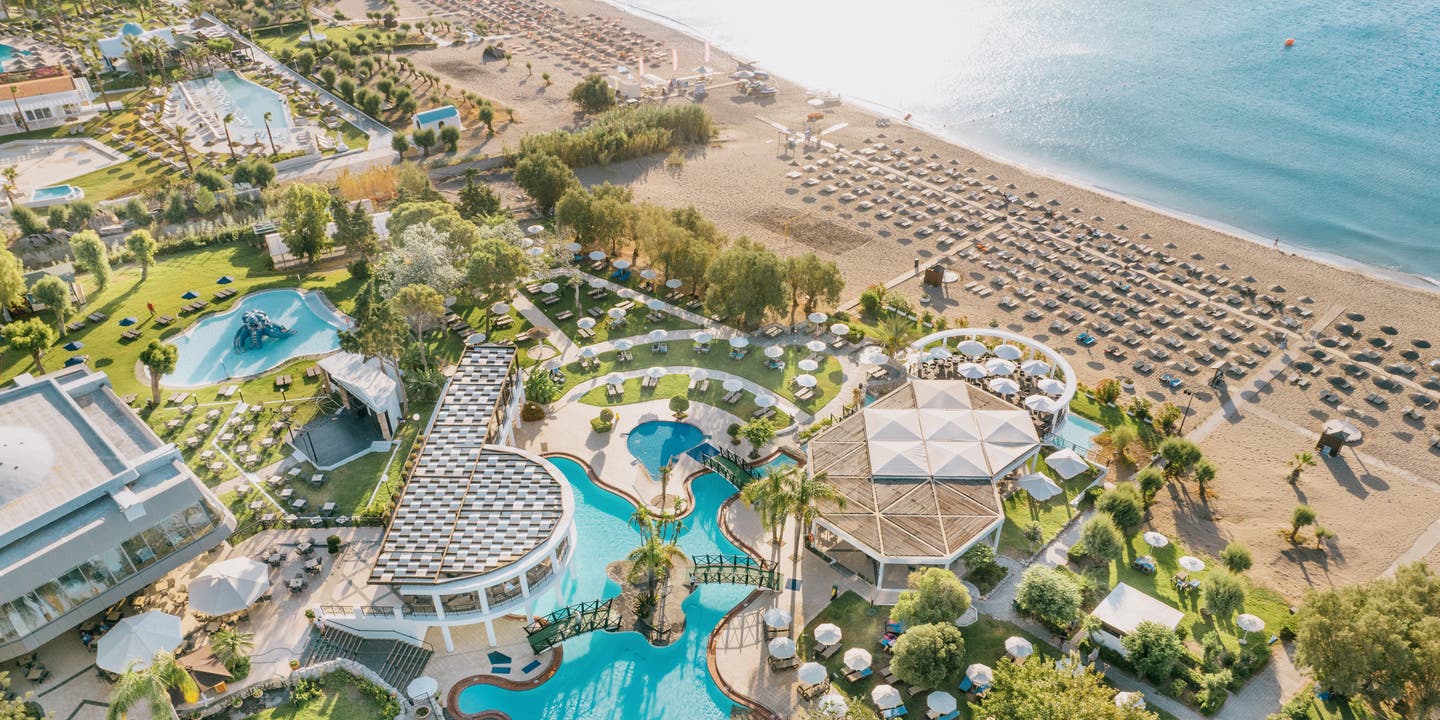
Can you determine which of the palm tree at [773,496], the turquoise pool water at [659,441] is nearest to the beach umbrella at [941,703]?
the palm tree at [773,496]

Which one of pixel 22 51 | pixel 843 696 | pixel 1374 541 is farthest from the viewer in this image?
pixel 22 51

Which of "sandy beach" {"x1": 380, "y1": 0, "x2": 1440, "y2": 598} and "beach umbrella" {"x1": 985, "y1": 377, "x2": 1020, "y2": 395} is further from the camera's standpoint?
"beach umbrella" {"x1": 985, "y1": 377, "x2": 1020, "y2": 395}

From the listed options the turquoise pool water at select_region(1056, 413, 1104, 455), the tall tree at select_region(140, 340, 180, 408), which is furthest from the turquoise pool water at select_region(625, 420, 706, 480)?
the tall tree at select_region(140, 340, 180, 408)

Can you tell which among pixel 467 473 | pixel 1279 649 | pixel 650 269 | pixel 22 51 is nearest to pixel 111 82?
pixel 22 51

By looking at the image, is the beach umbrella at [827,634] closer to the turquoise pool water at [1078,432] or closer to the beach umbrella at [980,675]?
the beach umbrella at [980,675]

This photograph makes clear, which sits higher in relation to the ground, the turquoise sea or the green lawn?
the turquoise sea

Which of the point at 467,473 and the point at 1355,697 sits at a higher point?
the point at 467,473

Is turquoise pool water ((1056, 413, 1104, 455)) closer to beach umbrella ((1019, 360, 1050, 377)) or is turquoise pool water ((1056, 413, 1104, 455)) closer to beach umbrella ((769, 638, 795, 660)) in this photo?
beach umbrella ((1019, 360, 1050, 377))

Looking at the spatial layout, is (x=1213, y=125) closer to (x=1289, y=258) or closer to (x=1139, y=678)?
(x=1289, y=258)
